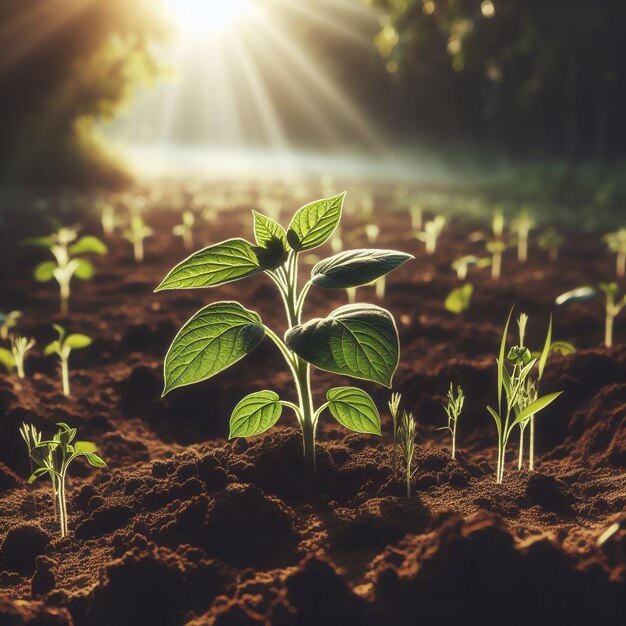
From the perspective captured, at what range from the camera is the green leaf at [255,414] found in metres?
1.95

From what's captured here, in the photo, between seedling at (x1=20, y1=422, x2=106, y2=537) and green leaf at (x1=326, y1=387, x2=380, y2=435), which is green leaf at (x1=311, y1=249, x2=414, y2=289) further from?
seedling at (x1=20, y1=422, x2=106, y2=537)

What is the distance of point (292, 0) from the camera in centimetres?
2741

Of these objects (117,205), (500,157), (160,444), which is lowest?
(160,444)

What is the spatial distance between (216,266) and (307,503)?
2.27 ft

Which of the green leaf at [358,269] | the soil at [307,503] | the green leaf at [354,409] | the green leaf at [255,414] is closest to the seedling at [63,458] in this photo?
the soil at [307,503]

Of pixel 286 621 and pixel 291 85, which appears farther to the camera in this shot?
pixel 291 85

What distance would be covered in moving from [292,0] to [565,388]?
90.1ft

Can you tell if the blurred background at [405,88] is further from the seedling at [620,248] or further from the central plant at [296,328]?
the central plant at [296,328]

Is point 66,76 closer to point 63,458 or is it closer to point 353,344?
point 63,458

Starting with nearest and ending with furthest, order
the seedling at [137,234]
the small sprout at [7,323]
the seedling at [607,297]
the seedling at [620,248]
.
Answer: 1. the seedling at [607,297]
2. the small sprout at [7,323]
3. the seedling at [620,248]
4. the seedling at [137,234]

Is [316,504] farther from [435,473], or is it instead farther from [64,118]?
[64,118]

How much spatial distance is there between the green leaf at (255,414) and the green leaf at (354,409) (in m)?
0.15

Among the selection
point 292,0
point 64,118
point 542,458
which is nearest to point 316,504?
point 542,458

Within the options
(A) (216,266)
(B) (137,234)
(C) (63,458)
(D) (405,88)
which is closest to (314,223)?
(A) (216,266)
